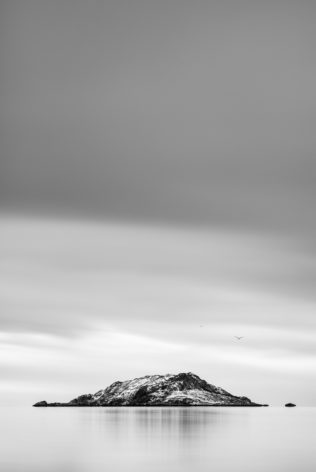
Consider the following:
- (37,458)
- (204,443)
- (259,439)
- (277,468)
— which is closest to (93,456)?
(37,458)

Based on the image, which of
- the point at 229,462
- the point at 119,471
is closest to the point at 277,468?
the point at 229,462

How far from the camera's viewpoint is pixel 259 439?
18850cm

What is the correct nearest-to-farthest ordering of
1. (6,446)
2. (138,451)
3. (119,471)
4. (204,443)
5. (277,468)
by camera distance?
(119,471), (277,468), (138,451), (6,446), (204,443)

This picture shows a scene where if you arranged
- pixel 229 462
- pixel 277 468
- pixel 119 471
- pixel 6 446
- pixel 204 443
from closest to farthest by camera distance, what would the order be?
pixel 119 471
pixel 277 468
pixel 229 462
pixel 6 446
pixel 204 443

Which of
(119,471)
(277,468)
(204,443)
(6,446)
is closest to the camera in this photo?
(119,471)

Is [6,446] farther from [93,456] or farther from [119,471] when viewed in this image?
[119,471]

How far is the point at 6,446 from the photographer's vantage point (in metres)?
160

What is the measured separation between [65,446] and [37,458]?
97.3ft

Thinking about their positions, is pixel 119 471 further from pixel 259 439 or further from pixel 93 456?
pixel 259 439

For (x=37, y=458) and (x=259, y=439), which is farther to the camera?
(x=259, y=439)

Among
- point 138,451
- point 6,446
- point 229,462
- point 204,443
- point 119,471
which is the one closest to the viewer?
point 119,471

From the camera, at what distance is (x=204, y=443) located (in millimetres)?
172375

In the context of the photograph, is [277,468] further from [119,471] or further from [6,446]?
[6,446]

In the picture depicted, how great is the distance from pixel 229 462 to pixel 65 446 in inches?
1701
